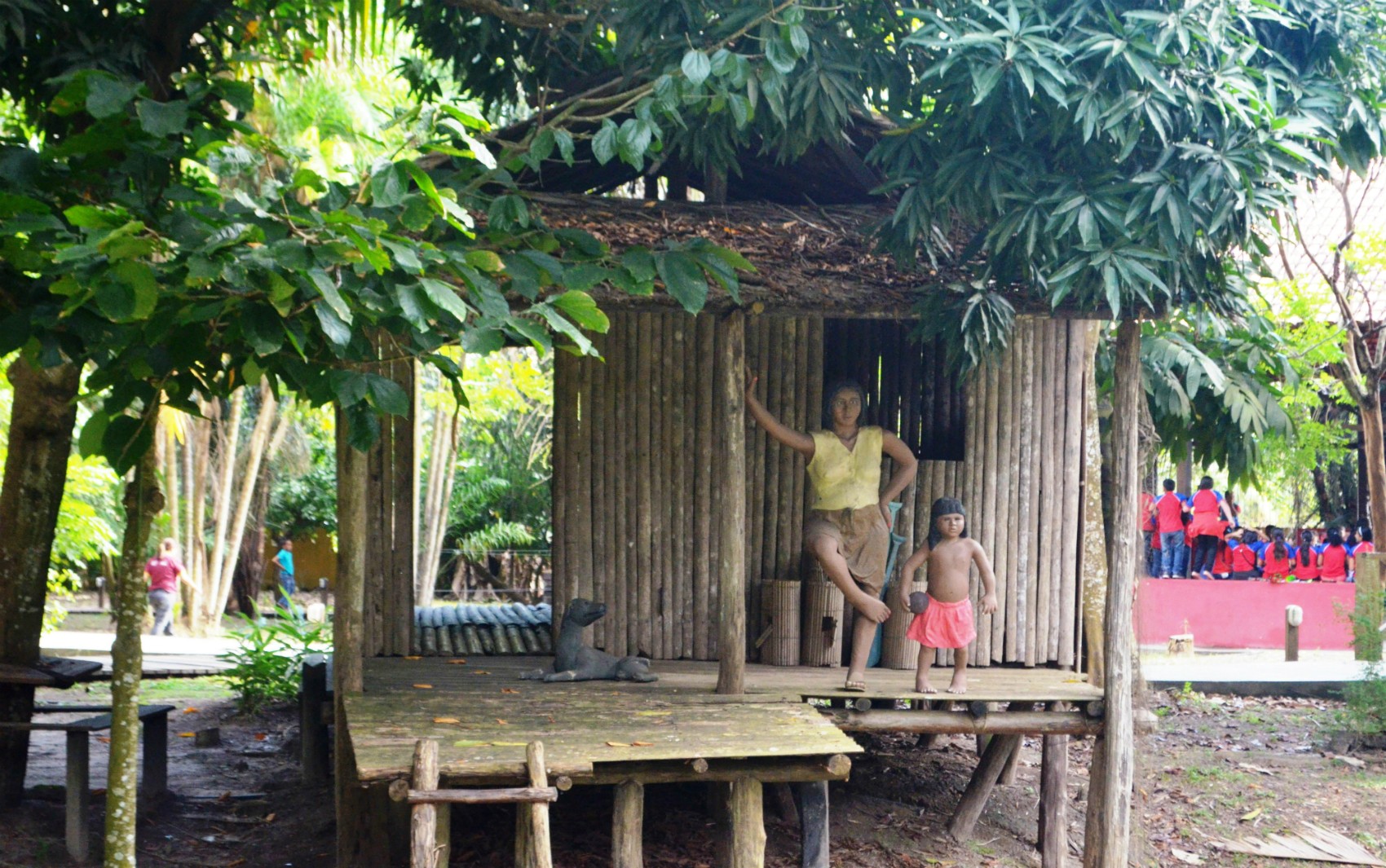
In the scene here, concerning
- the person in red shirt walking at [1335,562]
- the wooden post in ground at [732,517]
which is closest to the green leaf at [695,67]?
the wooden post in ground at [732,517]

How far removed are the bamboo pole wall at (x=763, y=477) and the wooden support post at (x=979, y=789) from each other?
2.01 ft

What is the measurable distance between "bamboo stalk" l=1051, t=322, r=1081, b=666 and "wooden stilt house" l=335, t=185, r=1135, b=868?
0.01 meters

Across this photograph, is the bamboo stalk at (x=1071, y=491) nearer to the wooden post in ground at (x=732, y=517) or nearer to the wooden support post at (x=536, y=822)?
the wooden post in ground at (x=732, y=517)

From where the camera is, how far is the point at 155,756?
8602 millimetres

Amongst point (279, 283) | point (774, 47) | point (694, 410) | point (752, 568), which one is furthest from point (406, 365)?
point (279, 283)

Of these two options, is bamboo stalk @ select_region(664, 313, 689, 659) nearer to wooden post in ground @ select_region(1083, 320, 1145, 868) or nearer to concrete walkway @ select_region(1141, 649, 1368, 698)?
wooden post in ground @ select_region(1083, 320, 1145, 868)

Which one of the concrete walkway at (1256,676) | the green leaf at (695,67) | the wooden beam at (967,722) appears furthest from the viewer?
the concrete walkway at (1256,676)

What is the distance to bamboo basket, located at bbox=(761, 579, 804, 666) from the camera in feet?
26.4

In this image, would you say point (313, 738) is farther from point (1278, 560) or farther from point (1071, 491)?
point (1278, 560)

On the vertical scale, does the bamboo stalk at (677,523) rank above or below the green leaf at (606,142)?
below

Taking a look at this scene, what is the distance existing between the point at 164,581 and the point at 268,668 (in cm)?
554

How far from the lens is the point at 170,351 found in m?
4.41

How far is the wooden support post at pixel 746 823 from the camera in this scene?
5.99m

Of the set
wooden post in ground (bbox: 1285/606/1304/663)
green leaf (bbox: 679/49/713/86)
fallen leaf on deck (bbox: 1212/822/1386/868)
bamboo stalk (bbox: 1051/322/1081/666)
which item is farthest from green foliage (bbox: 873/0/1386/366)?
wooden post in ground (bbox: 1285/606/1304/663)
